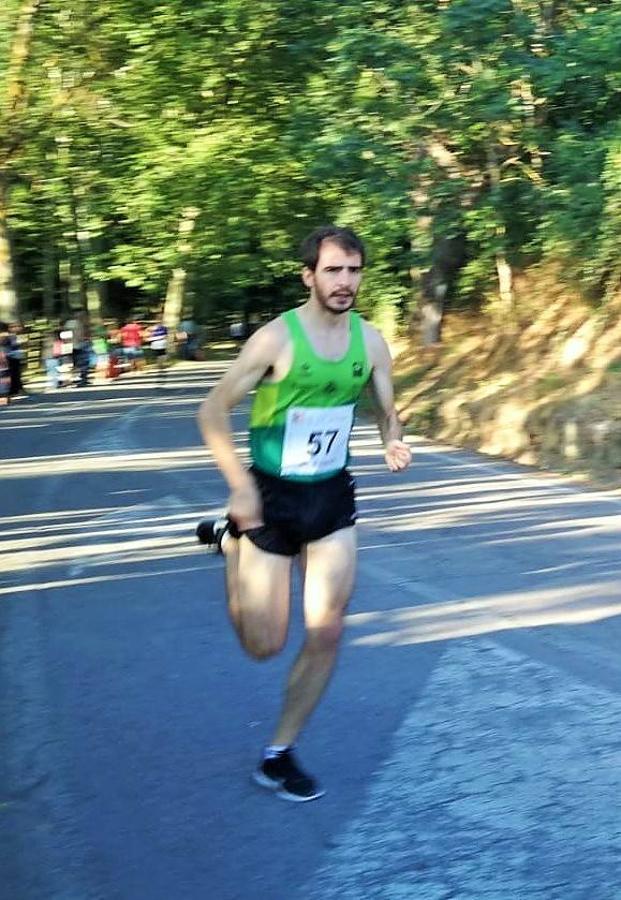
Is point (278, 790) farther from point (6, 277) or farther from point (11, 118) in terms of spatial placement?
point (6, 277)

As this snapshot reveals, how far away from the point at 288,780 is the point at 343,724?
84 centimetres

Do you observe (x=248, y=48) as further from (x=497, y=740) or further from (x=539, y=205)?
(x=497, y=740)

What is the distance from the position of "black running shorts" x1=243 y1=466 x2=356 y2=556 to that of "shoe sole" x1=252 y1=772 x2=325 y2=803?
78cm

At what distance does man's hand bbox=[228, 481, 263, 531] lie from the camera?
195 inches

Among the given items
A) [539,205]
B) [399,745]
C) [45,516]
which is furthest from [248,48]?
[399,745]

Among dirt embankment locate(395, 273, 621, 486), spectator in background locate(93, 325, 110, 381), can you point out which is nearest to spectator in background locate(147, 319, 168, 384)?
spectator in background locate(93, 325, 110, 381)

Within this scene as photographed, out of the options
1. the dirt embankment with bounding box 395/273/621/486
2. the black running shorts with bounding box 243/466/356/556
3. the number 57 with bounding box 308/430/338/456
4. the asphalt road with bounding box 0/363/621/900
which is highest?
the number 57 with bounding box 308/430/338/456

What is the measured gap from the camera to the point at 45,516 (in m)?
12.6

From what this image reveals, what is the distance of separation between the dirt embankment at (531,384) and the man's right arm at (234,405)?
30.7 feet

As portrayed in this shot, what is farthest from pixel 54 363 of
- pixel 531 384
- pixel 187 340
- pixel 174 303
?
pixel 531 384

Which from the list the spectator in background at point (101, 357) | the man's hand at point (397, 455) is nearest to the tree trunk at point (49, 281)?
the spectator in background at point (101, 357)

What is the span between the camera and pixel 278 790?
502cm

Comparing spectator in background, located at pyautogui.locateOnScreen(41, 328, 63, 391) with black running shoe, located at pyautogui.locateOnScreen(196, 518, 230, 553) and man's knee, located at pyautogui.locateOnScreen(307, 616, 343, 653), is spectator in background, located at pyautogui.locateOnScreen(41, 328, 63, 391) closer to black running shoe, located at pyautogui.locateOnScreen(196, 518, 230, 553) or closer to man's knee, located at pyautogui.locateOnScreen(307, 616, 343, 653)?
black running shoe, located at pyautogui.locateOnScreen(196, 518, 230, 553)

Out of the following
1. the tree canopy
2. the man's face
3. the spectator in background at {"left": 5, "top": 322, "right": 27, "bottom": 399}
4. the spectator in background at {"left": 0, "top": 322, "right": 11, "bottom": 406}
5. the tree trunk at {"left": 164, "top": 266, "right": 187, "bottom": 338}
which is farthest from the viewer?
the tree trunk at {"left": 164, "top": 266, "right": 187, "bottom": 338}
